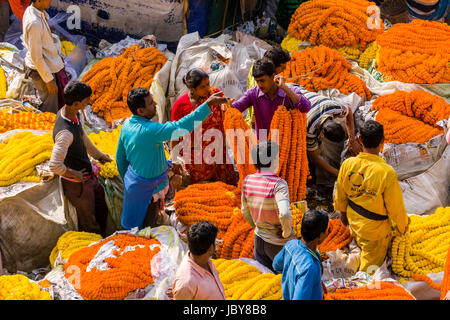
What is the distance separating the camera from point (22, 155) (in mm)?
4586

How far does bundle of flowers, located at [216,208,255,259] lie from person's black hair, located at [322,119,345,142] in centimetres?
136

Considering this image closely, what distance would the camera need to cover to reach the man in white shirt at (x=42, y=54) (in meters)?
5.39

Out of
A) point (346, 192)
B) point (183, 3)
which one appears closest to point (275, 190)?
point (346, 192)

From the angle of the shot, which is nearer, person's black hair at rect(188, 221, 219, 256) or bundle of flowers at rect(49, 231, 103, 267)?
person's black hair at rect(188, 221, 219, 256)

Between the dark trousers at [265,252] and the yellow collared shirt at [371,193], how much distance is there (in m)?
0.69

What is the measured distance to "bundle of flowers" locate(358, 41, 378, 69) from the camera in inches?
253

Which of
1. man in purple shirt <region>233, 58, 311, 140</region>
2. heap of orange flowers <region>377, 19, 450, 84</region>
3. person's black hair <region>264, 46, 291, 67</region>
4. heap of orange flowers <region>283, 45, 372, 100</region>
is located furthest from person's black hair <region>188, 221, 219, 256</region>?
heap of orange flowers <region>377, 19, 450, 84</region>

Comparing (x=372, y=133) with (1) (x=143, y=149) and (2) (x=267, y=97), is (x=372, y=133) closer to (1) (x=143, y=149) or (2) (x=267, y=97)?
(2) (x=267, y=97)

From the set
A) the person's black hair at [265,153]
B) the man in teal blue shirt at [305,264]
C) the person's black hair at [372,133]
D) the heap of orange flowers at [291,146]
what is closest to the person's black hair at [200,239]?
the man in teal blue shirt at [305,264]

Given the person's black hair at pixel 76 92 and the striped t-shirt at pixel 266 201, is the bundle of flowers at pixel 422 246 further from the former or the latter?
the person's black hair at pixel 76 92

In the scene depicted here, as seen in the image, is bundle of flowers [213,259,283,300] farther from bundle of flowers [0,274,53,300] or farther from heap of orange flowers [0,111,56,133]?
heap of orange flowers [0,111,56,133]

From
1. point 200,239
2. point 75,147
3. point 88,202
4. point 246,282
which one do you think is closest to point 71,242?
point 88,202

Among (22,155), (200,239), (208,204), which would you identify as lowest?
(208,204)

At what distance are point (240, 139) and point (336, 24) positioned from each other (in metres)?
2.66
